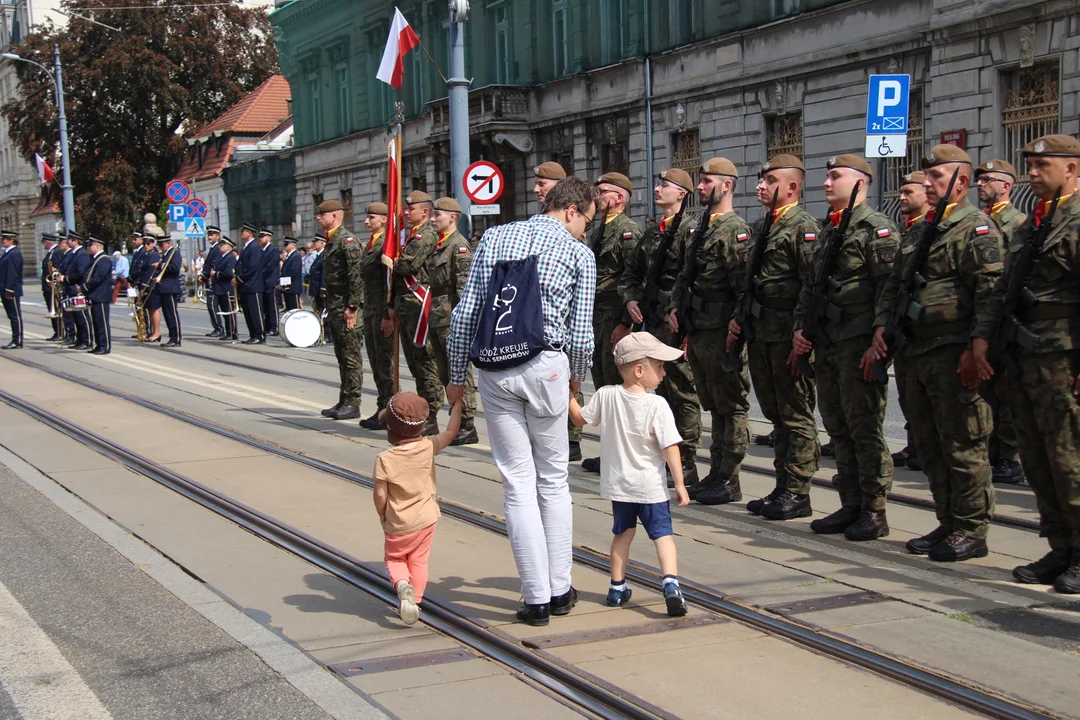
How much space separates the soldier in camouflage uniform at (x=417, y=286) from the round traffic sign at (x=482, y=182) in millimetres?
7350

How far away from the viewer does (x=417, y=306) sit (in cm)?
1096

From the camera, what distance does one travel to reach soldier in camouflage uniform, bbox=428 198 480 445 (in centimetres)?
1048

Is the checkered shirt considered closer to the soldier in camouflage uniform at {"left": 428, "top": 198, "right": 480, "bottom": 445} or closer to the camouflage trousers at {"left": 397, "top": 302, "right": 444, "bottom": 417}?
the soldier in camouflage uniform at {"left": 428, "top": 198, "right": 480, "bottom": 445}

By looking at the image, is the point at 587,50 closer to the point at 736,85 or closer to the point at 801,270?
the point at 736,85

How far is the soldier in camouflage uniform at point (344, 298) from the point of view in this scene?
39.3 ft

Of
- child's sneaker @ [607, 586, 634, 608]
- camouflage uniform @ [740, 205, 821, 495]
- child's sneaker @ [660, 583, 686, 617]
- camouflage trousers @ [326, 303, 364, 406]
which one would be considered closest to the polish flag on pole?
camouflage trousers @ [326, 303, 364, 406]

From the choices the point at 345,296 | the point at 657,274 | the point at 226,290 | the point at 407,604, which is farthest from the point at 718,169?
the point at 226,290

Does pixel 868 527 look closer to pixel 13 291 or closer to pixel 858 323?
pixel 858 323

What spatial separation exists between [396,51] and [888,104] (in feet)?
23.7

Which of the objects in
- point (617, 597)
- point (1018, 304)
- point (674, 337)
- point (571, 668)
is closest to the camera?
point (571, 668)

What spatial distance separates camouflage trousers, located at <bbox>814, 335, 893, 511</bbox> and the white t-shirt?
163cm

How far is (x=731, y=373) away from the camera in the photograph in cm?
787

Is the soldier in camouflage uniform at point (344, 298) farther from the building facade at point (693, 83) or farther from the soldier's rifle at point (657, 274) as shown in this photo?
the building facade at point (693, 83)

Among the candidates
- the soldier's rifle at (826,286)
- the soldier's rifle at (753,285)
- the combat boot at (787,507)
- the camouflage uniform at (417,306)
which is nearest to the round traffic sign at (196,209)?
the camouflage uniform at (417,306)
